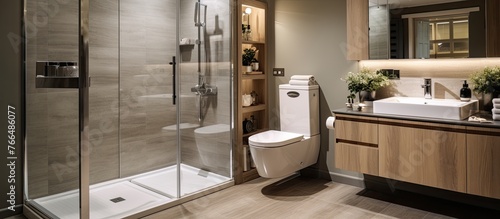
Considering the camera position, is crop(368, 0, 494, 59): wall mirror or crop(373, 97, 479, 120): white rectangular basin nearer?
crop(373, 97, 479, 120): white rectangular basin

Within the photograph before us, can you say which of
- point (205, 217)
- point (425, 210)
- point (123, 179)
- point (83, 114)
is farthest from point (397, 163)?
point (123, 179)

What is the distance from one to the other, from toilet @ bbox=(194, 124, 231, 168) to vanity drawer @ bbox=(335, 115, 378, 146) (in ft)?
3.82

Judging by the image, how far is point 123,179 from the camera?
3.68 meters

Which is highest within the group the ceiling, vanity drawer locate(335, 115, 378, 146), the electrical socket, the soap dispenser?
the ceiling

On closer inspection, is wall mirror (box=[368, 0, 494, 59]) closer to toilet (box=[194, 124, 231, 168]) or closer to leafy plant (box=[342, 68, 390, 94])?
leafy plant (box=[342, 68, 390, 94])

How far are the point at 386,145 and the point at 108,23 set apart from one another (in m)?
2.85

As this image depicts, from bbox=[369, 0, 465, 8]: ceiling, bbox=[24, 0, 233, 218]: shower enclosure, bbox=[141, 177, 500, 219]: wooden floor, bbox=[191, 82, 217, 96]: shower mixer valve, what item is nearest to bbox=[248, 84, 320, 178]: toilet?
bbox=[141, 177, 500, 219]: wooden floor

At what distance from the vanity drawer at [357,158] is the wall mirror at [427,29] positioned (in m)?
0.89

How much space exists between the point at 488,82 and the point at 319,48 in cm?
154

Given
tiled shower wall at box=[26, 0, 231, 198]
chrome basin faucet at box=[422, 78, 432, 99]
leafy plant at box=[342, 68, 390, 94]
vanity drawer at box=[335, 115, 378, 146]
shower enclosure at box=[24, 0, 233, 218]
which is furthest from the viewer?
tiled shower wall at box=[26, 0, 231, 198]

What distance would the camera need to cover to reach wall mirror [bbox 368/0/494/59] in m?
2.76

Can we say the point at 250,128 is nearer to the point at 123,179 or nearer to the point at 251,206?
the point at 251,206

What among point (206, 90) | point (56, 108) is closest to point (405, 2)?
point (206, 90)

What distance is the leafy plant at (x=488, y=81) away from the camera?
2.63 meters
